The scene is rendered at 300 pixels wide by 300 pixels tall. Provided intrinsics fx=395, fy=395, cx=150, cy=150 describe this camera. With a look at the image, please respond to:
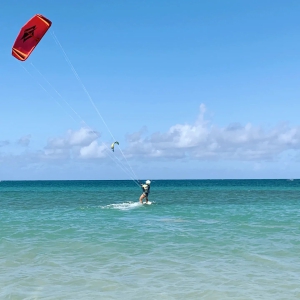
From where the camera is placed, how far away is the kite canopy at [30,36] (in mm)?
16234

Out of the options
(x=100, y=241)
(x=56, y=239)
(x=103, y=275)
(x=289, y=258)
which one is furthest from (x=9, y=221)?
(x=289, y=258)

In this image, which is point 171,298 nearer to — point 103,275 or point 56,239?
point 103,275

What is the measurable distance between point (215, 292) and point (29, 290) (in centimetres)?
433

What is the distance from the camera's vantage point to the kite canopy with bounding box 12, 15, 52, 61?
16.2m

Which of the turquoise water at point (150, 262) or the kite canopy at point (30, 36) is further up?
the kite canopy at point (30, 36)

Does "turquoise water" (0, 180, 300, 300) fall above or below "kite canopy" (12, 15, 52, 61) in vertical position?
below

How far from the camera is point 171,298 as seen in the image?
28.6 feet

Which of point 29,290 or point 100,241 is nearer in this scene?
point 29,290

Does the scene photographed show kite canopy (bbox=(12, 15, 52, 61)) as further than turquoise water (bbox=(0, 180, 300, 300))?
Yes

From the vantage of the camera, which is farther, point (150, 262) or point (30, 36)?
point (30, 36)

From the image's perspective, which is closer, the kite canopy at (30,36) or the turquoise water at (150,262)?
the turquoise water at (150,262)

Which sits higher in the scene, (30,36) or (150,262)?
(30,36)

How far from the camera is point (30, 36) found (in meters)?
16.5

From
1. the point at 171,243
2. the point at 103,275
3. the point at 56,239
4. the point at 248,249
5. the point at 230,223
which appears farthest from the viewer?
the point at 230,223
